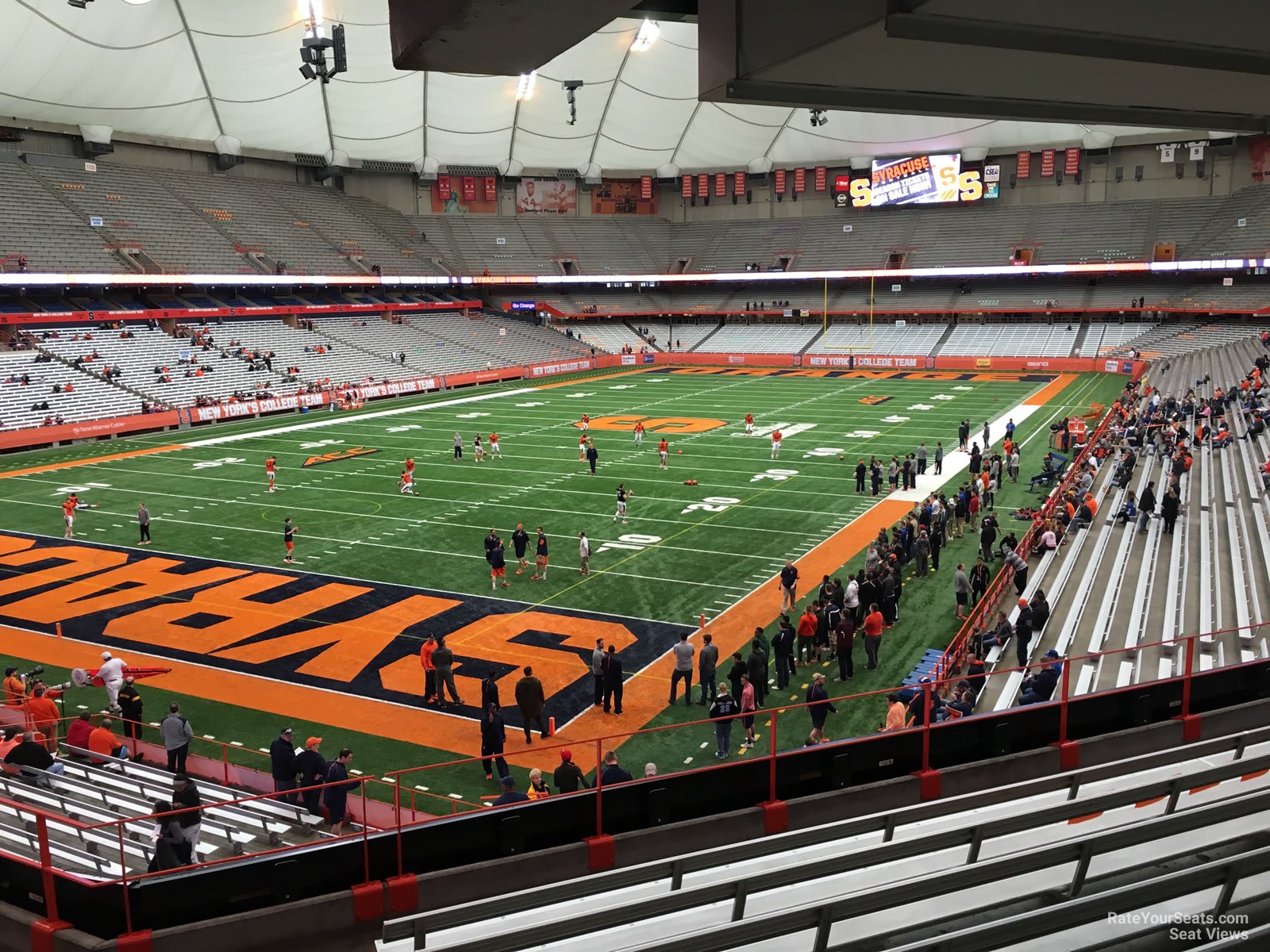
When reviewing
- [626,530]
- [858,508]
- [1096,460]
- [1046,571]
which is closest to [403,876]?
[1046,571]

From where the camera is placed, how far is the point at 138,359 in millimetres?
46438

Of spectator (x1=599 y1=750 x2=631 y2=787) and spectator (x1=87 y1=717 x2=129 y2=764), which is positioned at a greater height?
spectator (x1=599 y1=750 x2=631 y2=787)

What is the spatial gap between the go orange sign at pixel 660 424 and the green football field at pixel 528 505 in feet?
0.68

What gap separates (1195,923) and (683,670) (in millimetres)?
10221

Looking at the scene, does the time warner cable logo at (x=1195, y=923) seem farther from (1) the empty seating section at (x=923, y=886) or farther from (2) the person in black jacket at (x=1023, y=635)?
(2) the person in black jacket at (x=1023, y=635)

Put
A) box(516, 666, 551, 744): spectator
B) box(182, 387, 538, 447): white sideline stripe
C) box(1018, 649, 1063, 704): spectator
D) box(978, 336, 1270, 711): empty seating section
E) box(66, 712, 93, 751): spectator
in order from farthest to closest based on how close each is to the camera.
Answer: box(182, 387, 538, 447): white sideline stripe, box(516, 666, 551, 744): spectator, box(66, 712, 93, 751): spectator, box(978, 336, 1270, 711): empty seating section, box(1018, 649, 1063, 704): spectator

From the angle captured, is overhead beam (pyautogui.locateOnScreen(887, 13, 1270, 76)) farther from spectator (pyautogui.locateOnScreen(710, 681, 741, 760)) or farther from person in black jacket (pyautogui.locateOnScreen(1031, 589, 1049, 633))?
person in black jacket (pyautogui.locateOnScreen(1031, 589, 1049, 633))

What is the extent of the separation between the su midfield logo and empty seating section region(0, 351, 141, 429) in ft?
63.2

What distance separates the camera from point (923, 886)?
15.7ft

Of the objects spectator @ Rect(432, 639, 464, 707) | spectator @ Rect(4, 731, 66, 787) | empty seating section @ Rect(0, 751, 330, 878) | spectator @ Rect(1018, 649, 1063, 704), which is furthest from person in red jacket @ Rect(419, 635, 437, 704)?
spectator @ Rect(1018, 649, 1063, 704)

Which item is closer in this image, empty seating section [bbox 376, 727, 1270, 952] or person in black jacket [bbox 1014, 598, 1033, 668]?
empty seating section [bbox 376, 727, 1270, 952]

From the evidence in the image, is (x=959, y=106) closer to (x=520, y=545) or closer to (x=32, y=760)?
(x=32, y=760)

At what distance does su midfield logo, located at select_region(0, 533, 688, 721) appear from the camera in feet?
52.1

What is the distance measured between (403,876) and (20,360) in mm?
43356
